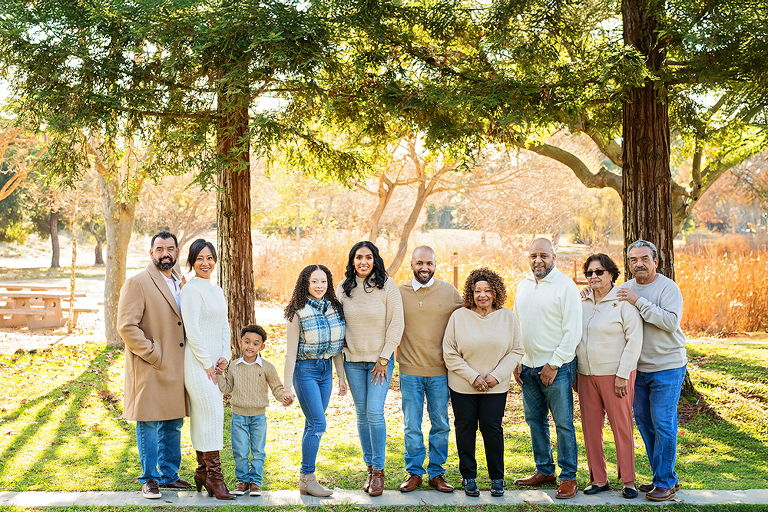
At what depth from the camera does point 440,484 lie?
4676mm

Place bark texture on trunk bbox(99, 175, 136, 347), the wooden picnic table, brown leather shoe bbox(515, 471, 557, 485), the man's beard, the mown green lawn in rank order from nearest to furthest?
1. the man's beard
2. brown leather shoe bbox(515, 471, 557, 485)
3. the mown green lawn
4. bark texture on trunk bbox(99, 175, 136, 347)
5. the wooden picnic table

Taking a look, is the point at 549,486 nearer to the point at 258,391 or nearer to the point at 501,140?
the point at 258,391

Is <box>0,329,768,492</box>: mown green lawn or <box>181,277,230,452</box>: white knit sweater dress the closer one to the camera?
<box>181,277,230,452</box>: white knit sweater dress

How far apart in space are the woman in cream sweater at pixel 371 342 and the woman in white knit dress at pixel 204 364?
3.02 feet

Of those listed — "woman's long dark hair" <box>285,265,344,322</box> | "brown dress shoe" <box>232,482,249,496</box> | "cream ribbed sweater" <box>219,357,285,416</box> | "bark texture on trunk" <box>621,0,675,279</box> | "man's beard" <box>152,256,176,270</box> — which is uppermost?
"bark texture on trunk" <box>621,0,675,279</box>

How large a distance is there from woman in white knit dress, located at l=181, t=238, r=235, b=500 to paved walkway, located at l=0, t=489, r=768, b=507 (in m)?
0.22

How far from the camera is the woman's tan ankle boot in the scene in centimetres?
458

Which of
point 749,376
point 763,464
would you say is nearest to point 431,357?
point 763,464

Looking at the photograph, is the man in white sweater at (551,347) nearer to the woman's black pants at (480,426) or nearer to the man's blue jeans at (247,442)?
the woman's black pants at (480,426)

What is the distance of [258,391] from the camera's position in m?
4.48

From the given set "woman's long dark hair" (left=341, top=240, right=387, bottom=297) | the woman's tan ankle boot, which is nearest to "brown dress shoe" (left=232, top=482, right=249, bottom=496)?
the woman's tan ankle boot

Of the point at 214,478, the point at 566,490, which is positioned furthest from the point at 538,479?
the point at 214,478

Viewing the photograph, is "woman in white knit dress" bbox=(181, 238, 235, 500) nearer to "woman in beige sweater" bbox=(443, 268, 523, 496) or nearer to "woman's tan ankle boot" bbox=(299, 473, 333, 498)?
"woman's tan ankle boot" bbox=(299, 473, 333, 498)

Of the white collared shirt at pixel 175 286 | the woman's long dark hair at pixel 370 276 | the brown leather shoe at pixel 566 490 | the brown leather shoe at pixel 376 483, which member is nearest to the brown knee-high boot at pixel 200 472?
the white collared shirt at pixel 175 286
